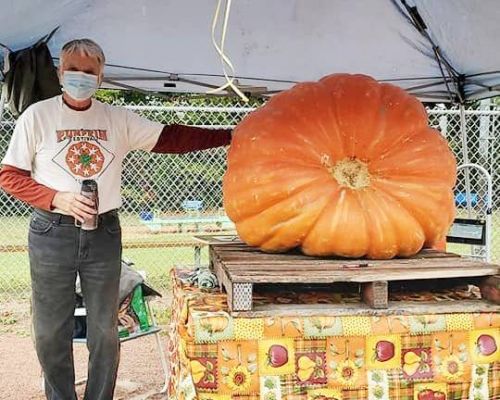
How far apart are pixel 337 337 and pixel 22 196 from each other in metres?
1.34

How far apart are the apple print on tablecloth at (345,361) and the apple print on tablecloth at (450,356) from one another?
0.78 ft

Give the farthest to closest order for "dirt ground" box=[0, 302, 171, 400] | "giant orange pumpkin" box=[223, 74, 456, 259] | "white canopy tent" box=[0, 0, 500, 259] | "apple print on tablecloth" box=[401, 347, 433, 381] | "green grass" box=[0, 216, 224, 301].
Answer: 1. "green grass" box=[0, 216, 224, 301]
2. "dirt ground" box=[0, 302, 171, 400]
3. "white canopy tent" box=[0, 0, 500, 259]
4. "giant orange pumpkin" box=[223, 74, 456, 259]
5. "apple print on tablecloth" box=[401, 347, 433, 381]

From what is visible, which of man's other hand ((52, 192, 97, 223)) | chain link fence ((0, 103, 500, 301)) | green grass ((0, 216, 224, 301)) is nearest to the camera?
man's other hand ((52, 192, 97, 223))

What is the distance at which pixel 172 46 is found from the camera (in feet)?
12.7

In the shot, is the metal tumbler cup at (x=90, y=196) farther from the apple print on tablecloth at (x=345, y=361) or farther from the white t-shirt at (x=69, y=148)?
the apple print on tablecloth at (x=345, y=361)

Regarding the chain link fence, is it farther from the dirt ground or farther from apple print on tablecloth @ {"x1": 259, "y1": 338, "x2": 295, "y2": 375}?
apple print on tablecloth @ {"x1": 259, "y1": 338, "x2": 295, "y2": 375}

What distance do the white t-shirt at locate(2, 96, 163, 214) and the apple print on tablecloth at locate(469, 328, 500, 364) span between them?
1.48 m

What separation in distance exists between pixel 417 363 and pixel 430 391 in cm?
10

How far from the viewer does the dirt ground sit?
3732 millimetres

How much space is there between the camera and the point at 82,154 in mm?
2607

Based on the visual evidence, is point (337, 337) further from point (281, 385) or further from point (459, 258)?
point (459, 258)

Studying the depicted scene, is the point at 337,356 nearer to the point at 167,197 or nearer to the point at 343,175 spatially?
the point at 343,175

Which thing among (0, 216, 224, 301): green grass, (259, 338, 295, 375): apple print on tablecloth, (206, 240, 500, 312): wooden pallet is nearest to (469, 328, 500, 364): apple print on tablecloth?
(206, 240, 500, 312): wooden pallet

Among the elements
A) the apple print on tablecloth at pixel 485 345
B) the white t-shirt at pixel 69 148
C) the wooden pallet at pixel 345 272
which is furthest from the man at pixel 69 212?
the apple print on tablecloth at pixel 485 345
